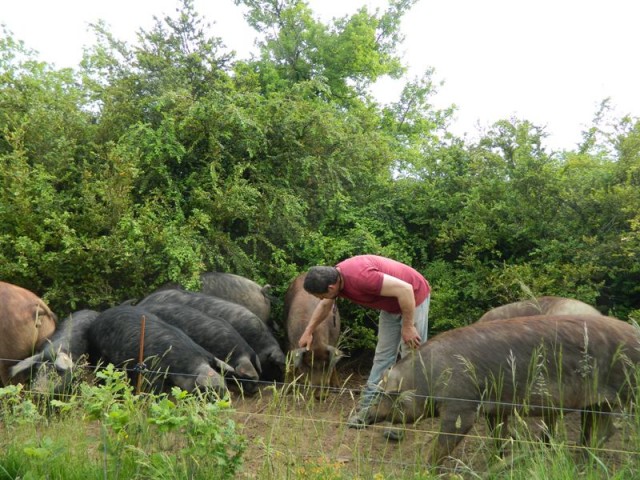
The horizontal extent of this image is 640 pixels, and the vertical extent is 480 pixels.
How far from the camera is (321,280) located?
621cm

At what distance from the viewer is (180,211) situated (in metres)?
9.73

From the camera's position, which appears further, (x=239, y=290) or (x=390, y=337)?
(x=239, y=290)

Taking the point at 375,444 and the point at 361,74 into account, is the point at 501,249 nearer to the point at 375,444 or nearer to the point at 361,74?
the point at 375,444

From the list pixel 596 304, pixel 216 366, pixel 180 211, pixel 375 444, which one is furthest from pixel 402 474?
pixel 180 211

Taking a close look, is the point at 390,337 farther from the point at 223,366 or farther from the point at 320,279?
the point at 223,366

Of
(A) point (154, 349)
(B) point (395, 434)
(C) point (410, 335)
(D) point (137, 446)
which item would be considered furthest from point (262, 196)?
(D) point (137, 446)

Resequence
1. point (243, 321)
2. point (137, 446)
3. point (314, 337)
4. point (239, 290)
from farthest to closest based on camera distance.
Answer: point (239, 290), point (243, 321), point (314, 337), point (137, 446)

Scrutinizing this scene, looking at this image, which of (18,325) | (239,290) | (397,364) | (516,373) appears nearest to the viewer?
(516,373)

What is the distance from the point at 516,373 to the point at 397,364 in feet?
3.09

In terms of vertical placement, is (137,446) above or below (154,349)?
below

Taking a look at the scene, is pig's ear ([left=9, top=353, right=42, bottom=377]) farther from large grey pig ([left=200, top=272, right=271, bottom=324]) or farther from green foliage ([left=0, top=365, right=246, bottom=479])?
large grey pig ([left=200, top=272, right=271, bottom=324])

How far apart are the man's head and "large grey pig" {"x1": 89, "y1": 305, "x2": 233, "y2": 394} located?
1.40 meters

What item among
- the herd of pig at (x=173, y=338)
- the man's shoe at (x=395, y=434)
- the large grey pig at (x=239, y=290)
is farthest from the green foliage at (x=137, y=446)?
the large grey pig at (x=239, y=290)

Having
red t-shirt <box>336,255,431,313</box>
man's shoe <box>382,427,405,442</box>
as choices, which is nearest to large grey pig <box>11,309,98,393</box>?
red t-shirt <box>336,255,431,313</box>
